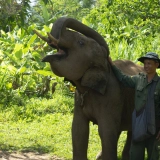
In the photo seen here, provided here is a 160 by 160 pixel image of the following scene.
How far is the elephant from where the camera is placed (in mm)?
4781

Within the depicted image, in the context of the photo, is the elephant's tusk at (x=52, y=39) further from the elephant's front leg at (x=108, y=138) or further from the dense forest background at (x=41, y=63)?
the dense forest background at (x=41, y=63)

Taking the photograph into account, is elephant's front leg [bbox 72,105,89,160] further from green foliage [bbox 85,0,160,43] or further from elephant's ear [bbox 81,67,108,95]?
green foliage [bbox 85,0,160,43]

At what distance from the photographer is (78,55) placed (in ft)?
15.9

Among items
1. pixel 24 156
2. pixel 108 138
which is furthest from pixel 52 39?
pixel 24 156

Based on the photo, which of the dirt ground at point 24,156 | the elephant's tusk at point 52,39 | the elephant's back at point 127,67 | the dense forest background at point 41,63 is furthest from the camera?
the dense forest background at point 41,63

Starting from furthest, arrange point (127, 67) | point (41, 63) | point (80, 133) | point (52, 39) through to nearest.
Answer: point (41, 63)
point (127, 67)
point (80, 133)
point (52, 39)

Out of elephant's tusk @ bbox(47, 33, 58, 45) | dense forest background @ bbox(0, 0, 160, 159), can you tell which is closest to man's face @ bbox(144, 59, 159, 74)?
elephant's tusk @ bbox(47, 33, 58, 45)

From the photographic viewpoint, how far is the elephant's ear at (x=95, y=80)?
4.96 meters

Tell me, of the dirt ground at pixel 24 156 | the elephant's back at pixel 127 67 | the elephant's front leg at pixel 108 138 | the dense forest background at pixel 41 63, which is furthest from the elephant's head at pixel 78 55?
the dense forest background at pixel 41 63

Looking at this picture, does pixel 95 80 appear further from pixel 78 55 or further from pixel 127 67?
pixel 127 67

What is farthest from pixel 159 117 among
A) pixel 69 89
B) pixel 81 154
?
pixel 69 89

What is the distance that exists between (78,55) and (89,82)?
1.08 feet

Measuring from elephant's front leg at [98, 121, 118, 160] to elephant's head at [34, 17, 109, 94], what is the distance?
1.32 feet

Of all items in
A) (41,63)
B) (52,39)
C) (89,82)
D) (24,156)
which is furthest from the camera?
(41,63)
